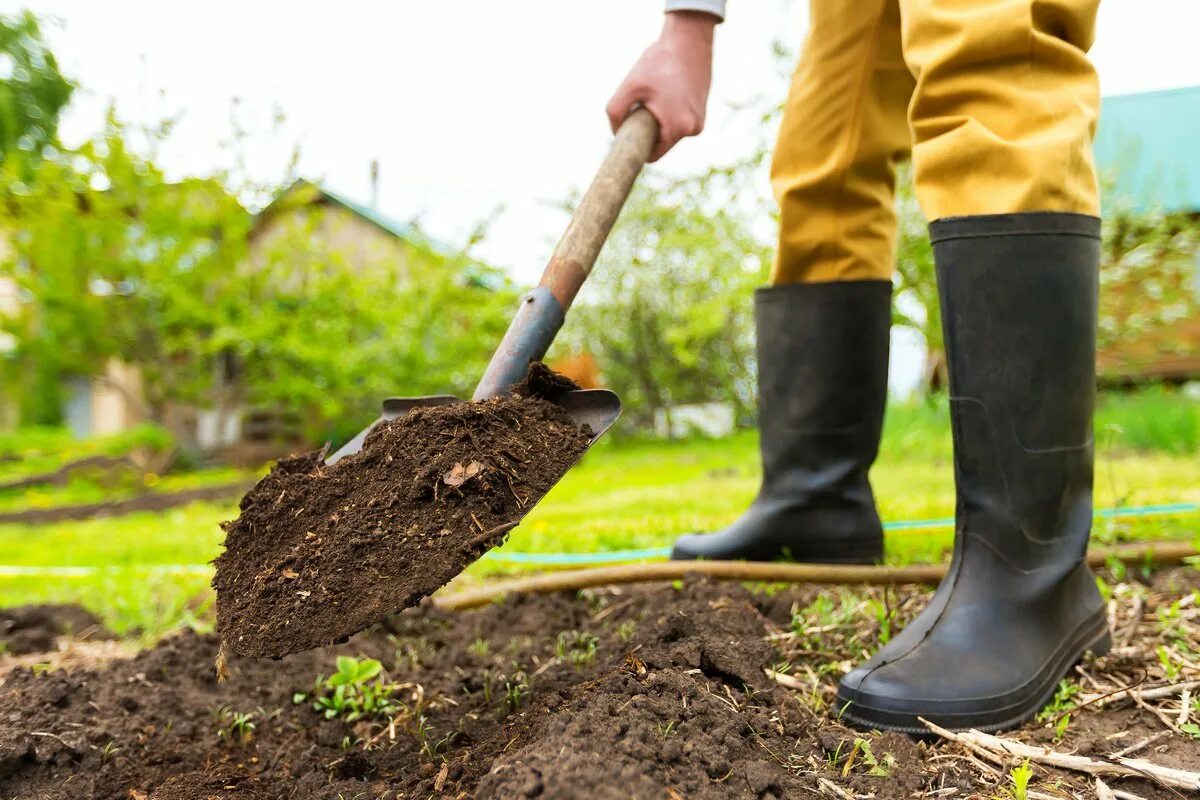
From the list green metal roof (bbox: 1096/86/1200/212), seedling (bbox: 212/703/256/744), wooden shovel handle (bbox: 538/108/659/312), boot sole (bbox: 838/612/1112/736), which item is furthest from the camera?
green metal roof (bbox: 1096/86/1200/212)

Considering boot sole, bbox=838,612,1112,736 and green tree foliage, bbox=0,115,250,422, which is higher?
green tree foliage, bbox=0,115,250,422

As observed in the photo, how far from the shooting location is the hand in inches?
76.9

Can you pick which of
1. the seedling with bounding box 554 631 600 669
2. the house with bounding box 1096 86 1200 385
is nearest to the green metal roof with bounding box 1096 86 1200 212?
the house with bounding box 1096 86 1200 385

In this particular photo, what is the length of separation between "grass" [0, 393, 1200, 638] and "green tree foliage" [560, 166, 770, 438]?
2015 mm

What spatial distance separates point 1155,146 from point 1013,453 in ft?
40.7

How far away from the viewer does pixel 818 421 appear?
2152 mm

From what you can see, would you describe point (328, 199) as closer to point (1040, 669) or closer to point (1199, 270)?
point (1199, 270)

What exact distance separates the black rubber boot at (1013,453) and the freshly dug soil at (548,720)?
111mm

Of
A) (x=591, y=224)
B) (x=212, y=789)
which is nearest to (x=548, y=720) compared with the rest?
(x=212, y=789)

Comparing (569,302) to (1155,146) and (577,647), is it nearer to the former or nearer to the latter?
(577,647)

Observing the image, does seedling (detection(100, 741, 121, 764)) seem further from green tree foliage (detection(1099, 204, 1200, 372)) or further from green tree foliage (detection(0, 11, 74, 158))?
green tree foliage (detection(0, 11, 74, 158))

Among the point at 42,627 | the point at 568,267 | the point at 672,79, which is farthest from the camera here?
the point at 42,627

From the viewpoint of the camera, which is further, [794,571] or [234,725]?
[794,571]

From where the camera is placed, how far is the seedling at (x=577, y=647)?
1.73 meters
